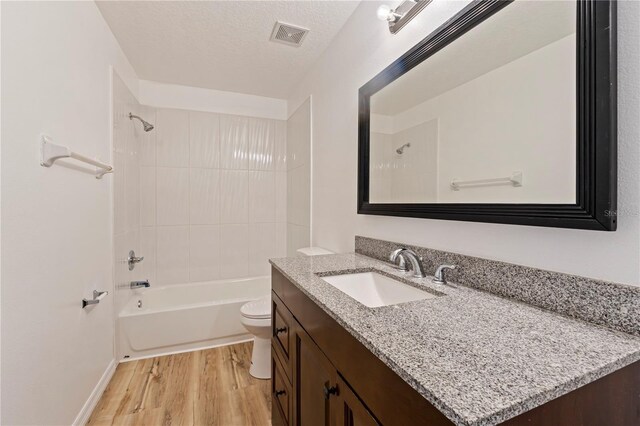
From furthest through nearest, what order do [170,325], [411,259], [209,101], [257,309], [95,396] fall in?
[209,101], [170,325], [257,309], [95,396], [411,259]

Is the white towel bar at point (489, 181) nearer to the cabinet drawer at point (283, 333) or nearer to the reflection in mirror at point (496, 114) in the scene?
the reflection in mirror at point (496, 114)

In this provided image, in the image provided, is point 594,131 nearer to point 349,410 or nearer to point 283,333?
point 349,410

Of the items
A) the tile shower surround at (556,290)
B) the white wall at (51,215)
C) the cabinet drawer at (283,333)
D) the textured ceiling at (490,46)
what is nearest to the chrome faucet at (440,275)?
the tile shower surround at (556,290)

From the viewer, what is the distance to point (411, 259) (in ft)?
3.89

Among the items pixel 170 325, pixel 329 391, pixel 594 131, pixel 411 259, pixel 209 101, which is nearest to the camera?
pixel 594 131

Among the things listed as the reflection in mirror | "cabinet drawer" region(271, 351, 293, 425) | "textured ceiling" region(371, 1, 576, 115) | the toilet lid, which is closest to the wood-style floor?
"cabinet drawer" region(271, 351, 293, 425)

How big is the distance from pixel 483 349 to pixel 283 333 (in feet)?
3.05

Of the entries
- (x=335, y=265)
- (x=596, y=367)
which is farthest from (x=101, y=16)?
(x=596, y=367)

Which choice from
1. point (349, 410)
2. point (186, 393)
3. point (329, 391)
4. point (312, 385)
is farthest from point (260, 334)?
point (349, 410)

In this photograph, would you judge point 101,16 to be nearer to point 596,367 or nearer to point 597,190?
point 597,190

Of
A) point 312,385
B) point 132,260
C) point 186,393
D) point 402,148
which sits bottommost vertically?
point 186,393

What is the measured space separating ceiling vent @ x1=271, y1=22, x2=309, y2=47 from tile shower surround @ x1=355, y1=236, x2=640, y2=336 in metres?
1.74

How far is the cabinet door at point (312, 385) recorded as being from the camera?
825mm

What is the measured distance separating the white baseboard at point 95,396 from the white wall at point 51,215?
0.04m
